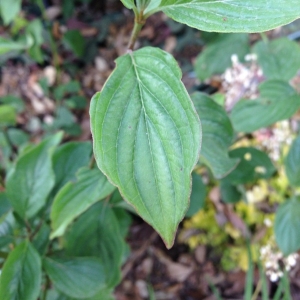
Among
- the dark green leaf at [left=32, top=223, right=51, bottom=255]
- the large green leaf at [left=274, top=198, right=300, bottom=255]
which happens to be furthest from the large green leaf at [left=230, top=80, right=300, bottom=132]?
the dark green leaf at [left=32, top=223, right=51, bottom=255]

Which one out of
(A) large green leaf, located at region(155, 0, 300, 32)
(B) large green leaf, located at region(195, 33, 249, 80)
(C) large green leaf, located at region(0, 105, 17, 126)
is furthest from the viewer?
(B) large green leaf, located at region(195, 33, 249, 80)

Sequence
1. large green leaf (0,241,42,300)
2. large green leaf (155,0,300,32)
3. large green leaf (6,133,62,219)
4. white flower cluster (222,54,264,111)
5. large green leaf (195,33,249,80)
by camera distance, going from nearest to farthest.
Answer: large green leaf (155,0,300,32) → large green leaf (0,241,42,300) → large green leaf (6,133,62,219) → white flower cluster (222,54,264,111) → large green leaf (195,33,249,80)

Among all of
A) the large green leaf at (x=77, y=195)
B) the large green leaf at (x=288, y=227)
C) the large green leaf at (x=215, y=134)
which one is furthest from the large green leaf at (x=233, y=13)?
the large green leaf at (x=288, y=227)

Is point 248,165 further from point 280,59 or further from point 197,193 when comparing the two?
point 280,59

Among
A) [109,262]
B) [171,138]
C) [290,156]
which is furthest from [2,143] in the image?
[171,138]

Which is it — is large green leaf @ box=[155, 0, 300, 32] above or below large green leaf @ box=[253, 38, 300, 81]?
above

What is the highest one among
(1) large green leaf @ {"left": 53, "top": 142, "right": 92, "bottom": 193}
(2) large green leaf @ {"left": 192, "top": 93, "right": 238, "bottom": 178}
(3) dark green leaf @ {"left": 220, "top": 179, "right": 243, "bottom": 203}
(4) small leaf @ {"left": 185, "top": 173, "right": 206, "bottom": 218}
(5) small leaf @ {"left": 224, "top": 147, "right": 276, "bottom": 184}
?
(2) large green leaf @ {"left": 192, "top": 93, "right": 238, "bottom": 178}

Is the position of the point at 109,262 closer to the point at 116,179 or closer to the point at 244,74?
the point at 116,179

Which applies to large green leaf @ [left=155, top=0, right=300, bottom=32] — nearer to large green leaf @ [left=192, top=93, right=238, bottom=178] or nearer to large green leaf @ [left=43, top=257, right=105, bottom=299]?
large green leaf @ [left=192, top=93, right=238, bottom=178]
